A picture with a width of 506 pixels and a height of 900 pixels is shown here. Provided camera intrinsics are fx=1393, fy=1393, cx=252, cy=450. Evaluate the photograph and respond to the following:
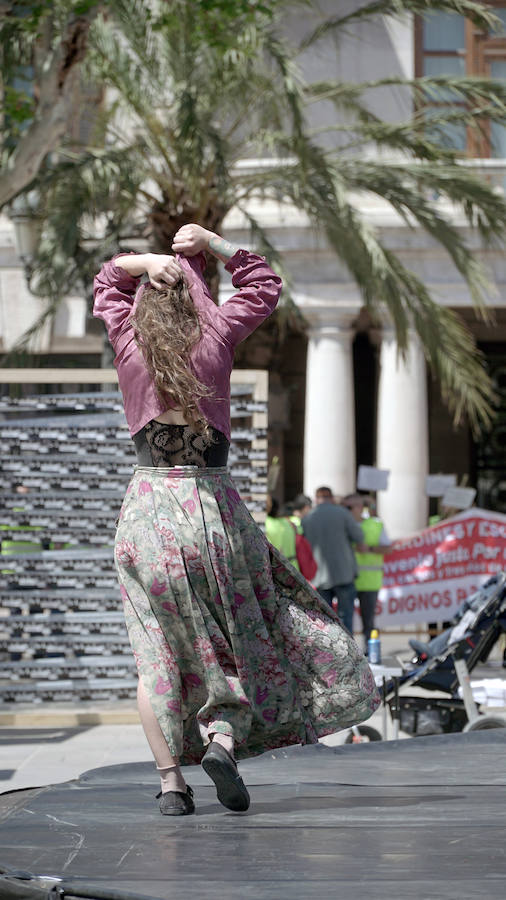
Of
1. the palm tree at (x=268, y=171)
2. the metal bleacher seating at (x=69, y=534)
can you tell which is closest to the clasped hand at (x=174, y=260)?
the metal bleacher seating at (x=69, y=534)

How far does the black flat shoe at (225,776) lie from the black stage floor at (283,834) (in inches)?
2.3

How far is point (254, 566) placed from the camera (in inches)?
174

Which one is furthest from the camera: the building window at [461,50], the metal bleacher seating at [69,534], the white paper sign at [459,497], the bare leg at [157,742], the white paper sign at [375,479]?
the building window at [461,50]

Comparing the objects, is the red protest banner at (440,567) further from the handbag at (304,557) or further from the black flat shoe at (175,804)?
the black flat shoe at (175,804)

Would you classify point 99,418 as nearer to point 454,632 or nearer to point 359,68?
point 454,632

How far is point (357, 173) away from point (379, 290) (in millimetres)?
1253

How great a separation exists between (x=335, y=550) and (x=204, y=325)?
26.3 ft

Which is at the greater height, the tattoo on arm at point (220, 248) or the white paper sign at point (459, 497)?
the tattoo on arm at point (220, 248)

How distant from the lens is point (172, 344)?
14.2ft

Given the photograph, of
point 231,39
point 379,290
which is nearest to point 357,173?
point 379,290

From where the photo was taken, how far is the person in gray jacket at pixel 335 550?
484 inches

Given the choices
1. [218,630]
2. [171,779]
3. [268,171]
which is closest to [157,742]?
[171,779]

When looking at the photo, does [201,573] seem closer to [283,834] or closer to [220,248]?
[283,834]

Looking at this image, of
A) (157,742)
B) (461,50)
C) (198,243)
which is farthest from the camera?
(461,50)
